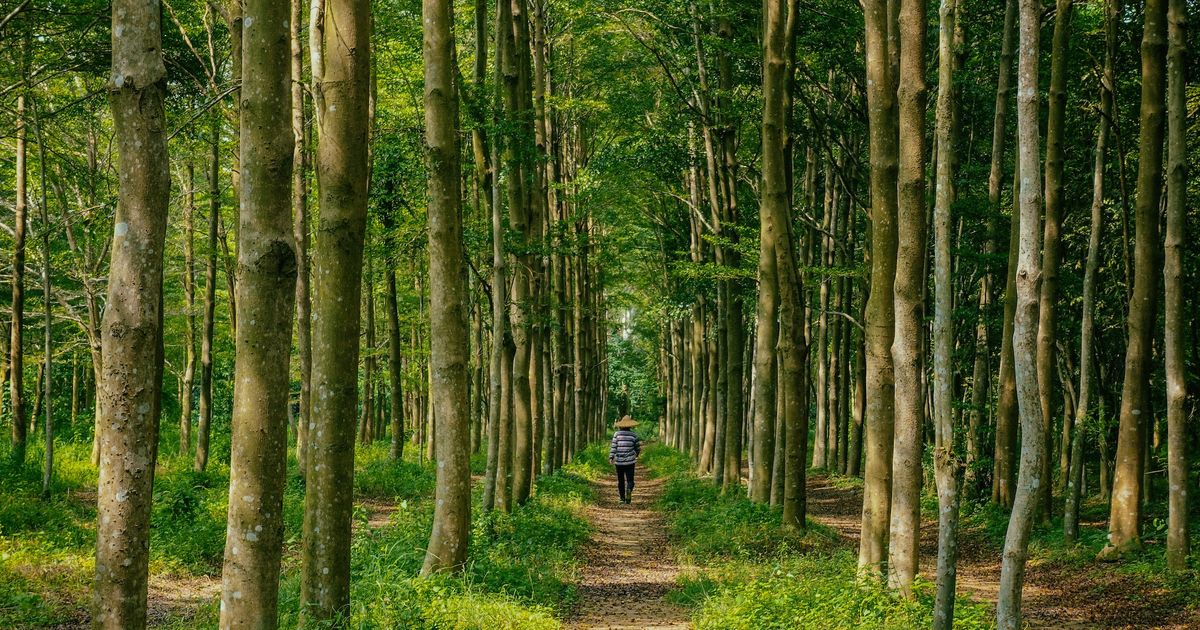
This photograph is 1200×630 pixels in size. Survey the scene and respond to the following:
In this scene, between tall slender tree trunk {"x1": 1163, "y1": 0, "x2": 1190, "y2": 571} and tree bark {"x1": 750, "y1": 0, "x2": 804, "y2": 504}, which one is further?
tree bark {"x1": 750, "y1": 0, "x2": 804, "y2": 504}

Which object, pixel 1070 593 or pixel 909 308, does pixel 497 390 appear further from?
pixel 1070 593

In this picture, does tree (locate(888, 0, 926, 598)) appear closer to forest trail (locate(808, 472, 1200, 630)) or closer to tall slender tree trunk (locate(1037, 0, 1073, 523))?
forest trail (locate(808, 472, 1200, 630))

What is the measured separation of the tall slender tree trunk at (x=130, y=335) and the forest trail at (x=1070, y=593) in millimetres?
7907

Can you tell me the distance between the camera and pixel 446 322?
9.52 meters

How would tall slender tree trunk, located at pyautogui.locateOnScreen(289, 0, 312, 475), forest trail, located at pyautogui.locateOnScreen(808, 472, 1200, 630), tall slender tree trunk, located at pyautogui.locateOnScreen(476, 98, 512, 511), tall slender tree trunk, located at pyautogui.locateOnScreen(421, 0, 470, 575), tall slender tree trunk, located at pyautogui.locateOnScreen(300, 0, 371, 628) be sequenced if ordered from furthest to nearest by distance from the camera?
tall slender tree trunk, located at pyautogui.locateOnScreen(289, 0, 312, 475)
tall slender tree trunk, located at pyautogui.locateOnScreen(476, 98, 512, 511)
forest trail, located at pyautogui.locateOnScreen(808, 472, 1200, 630)
tall slender tree trunk, located at pyautogui.locateOnScreen(421, 0, 470, 575)
tall slender tree trunk, located at pyautogui.locateOnScreen(300, 0, 371, 628)

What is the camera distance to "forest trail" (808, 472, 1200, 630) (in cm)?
964

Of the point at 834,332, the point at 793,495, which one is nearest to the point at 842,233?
the point at 834,332

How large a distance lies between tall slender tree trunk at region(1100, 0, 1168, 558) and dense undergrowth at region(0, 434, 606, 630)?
7387 millimetres

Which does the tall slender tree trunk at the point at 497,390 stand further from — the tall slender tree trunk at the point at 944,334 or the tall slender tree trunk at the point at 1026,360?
the tall slender tree trunk at the point at 1026,360

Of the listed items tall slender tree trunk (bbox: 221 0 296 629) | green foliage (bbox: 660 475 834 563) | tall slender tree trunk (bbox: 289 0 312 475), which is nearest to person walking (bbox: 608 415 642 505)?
green foliage (bbox: 660 475 834 563)

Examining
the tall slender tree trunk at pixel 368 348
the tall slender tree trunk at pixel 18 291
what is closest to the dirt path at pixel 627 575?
the tall slender tree trunk at pixel 368 348

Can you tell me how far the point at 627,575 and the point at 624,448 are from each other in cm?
918

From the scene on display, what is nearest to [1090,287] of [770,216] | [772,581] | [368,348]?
[770,216]

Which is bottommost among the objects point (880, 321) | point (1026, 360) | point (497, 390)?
point (497, 390)
